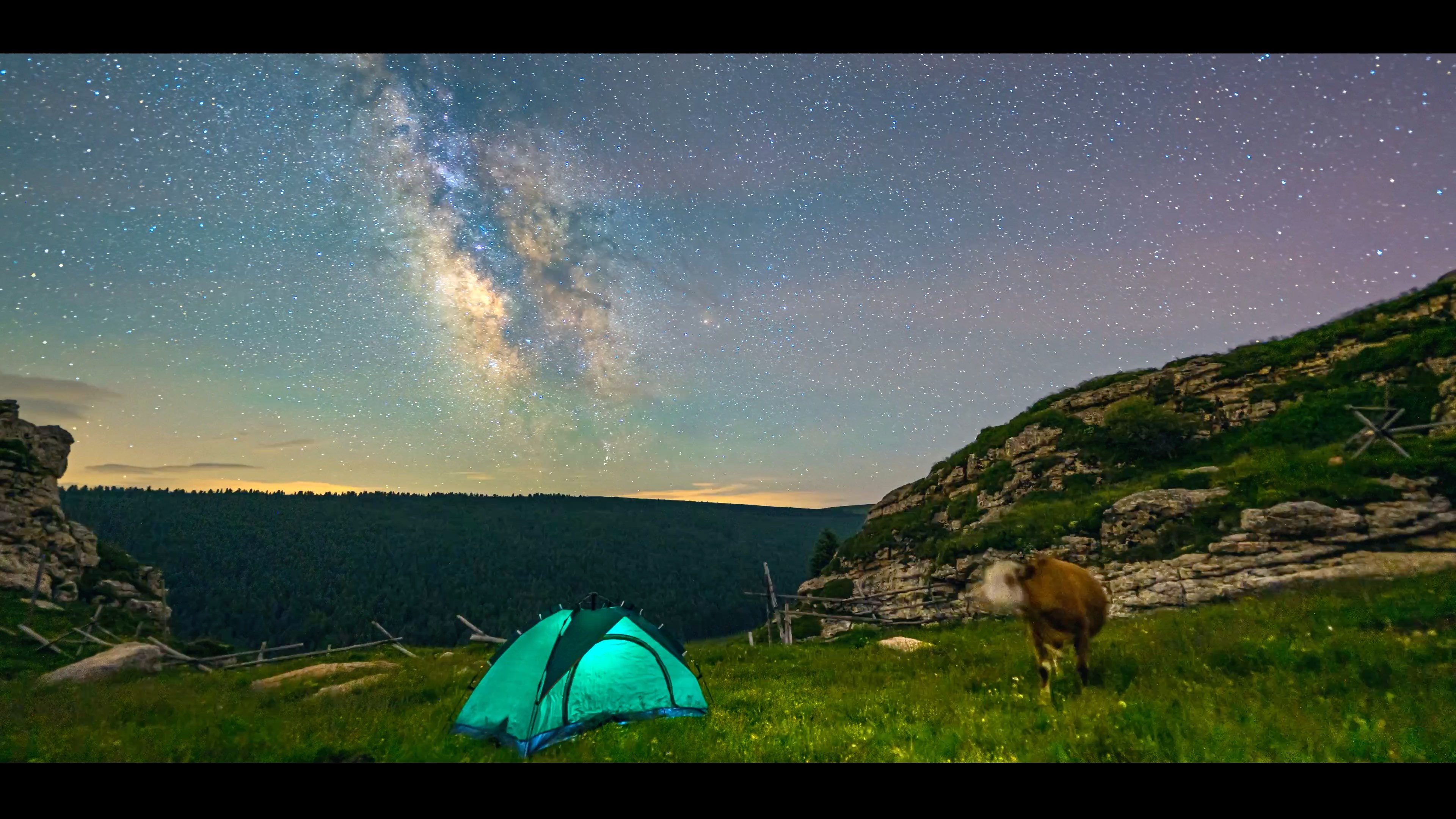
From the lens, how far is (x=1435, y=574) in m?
14.8

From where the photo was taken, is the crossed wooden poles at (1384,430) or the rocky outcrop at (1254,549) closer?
the rocky outcrop at (1254,549)

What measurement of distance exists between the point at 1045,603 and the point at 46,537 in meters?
62.1

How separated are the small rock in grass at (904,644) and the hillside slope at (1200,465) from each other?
39.4 feet

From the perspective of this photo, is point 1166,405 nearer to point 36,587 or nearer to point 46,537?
point 36,587

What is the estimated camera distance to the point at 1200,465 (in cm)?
3406

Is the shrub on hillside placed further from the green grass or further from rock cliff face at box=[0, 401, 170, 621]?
rock cliff face at box=[0, 401, 170, 621]

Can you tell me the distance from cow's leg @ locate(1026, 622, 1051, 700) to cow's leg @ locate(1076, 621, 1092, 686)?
48cm

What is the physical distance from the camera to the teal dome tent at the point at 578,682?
909 centimetres

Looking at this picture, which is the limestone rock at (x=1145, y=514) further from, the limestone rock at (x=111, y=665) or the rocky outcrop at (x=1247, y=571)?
the limestone rock at (x=111, y=665)

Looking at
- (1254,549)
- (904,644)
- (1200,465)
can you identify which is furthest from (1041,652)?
(1200,465)

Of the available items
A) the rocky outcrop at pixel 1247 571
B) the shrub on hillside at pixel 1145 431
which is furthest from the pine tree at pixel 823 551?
the rocky outcrop at pixel 1247 571
